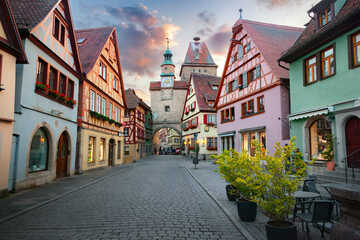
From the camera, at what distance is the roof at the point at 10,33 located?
8.59 metres

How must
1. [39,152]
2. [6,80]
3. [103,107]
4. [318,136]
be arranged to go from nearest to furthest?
[6,80]
[39,152]
[318,136]
[103,107]

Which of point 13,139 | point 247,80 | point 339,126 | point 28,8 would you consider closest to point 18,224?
point 13,139

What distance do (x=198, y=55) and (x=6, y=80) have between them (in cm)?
6534

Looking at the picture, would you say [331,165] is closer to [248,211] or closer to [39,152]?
[248,211]

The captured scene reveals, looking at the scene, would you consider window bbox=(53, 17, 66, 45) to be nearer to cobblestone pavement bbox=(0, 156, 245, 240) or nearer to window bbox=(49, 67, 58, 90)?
window bbox=(49, 67, 58, 90)

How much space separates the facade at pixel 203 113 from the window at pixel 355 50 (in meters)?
23.3

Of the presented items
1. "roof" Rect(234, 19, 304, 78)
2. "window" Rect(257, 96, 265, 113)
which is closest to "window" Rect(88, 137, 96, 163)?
"window" Rect(257, 96, 265, 113)

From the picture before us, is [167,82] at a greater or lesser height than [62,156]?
greater

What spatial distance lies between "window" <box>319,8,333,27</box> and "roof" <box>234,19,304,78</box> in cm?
456

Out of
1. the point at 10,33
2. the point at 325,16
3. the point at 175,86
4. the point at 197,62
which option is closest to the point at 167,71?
the point at 175,86

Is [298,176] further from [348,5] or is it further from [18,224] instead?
[348,5]

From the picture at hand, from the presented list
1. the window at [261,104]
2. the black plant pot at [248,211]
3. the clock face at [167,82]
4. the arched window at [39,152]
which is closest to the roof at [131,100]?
the clock face at [167,82]

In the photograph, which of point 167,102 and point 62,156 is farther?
point 167,102

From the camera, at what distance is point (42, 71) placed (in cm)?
1201
